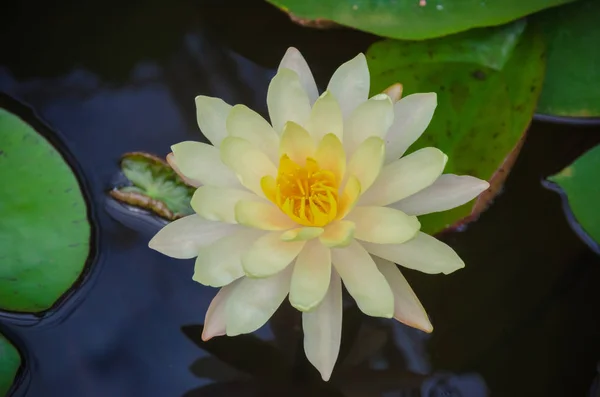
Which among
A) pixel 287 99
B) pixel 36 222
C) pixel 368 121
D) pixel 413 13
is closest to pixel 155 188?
pixel 36 222

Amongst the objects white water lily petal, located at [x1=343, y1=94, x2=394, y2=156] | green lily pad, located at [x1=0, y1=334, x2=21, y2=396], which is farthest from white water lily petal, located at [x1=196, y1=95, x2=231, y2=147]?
green lily pad, located at [x1=0, y1=334, x2=21, y2=396]

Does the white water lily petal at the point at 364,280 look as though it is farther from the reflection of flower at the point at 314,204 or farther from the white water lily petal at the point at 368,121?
the white water lily petal at the point at 368,121

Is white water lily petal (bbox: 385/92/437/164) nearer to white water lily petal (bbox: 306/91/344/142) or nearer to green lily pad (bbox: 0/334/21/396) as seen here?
white water lily petal (bbox: 306/91/344/142)

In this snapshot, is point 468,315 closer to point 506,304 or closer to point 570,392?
point 506,304

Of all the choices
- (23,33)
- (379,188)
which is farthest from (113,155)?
A: (379,188)

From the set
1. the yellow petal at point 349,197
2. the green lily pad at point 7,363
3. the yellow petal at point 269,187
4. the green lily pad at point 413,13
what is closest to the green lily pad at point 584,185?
the green lily pad at point 413,13

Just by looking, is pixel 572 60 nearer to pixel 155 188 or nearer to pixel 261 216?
pixel 261 216
